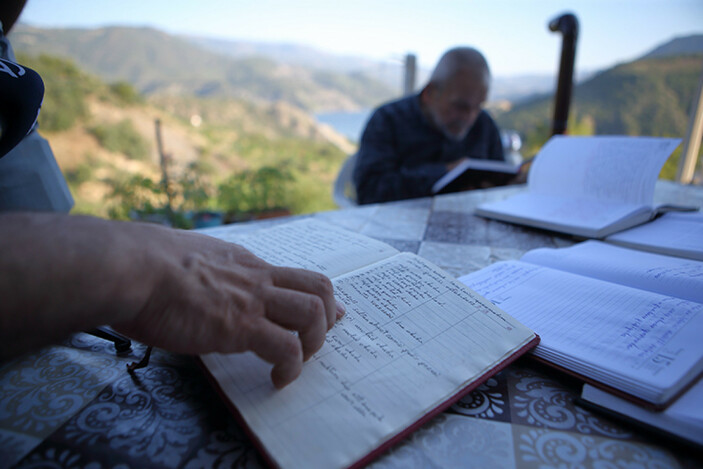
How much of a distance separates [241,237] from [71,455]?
Answer: 1.61ft

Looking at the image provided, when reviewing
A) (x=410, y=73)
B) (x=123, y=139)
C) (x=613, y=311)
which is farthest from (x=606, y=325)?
(x=123, y=139)

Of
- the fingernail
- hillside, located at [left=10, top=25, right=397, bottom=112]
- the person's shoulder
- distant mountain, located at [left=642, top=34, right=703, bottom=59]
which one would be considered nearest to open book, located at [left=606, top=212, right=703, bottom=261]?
the fingernail

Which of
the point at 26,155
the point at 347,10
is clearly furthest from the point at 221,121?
the point at 26,155

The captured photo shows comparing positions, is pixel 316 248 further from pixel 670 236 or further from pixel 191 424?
pixel 670 236

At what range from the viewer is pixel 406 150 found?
2.22 meters

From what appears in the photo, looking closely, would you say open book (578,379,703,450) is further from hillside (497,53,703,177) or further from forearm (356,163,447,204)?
hillside (497,53,703,177)

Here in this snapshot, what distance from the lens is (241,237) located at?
2.55 feet

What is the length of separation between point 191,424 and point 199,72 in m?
21.7

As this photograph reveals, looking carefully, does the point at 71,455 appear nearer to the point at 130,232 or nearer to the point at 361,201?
the point at 130,232

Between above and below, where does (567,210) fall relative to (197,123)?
below

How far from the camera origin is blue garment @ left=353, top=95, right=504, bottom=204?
6.34 ft

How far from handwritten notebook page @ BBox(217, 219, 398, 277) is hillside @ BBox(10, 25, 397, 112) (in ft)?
42.6

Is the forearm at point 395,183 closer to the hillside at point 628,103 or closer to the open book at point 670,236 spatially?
the open book at point 670,236

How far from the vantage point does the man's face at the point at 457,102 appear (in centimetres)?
197
